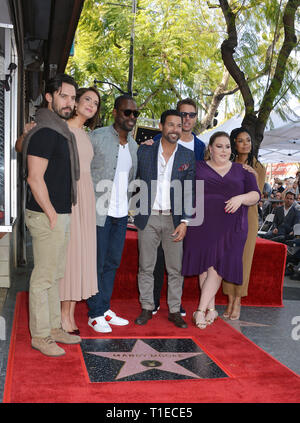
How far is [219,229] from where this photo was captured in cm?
485

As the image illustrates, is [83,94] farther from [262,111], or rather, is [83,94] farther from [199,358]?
[262,111]

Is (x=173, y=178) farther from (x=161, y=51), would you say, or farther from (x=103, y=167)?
(x=161, y=51)

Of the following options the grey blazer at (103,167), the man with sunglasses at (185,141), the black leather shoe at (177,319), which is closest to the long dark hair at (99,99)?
the grey blazer at (103,167)

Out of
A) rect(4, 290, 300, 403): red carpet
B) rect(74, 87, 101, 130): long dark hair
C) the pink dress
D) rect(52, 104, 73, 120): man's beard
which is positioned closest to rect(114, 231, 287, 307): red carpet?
rect(4, 290, 300, 403): red carpet

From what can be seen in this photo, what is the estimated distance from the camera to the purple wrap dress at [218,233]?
484 cm

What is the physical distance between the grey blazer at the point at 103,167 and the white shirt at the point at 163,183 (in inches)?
20.0

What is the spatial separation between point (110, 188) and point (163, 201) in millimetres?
578

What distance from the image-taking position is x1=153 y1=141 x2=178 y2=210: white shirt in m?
4.75

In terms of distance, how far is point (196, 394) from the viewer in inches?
128

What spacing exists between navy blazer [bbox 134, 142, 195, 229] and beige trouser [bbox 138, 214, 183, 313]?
0.29 feet

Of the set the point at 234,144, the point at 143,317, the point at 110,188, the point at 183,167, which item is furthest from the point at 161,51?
the point at 143,317

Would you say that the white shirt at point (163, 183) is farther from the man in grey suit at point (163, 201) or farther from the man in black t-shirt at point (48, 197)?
the man in black t-shirt at point (48, 197)

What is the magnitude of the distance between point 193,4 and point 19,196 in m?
11.4
